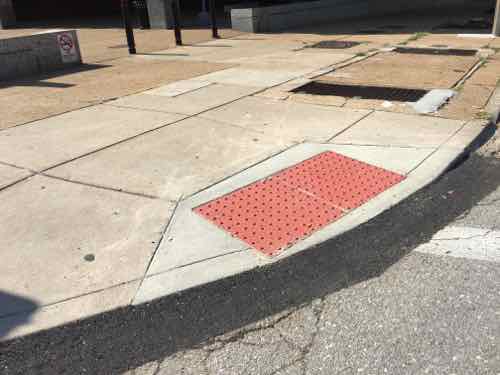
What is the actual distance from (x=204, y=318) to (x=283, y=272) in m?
0.68

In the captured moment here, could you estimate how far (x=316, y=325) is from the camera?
9.72 feet

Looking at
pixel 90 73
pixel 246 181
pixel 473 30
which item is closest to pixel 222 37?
pixel 90 73

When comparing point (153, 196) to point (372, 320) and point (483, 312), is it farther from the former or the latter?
point (483, 312)

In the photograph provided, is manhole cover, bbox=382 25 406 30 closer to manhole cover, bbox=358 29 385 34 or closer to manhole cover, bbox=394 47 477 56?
manhole cover, bbox=358 29 385 34

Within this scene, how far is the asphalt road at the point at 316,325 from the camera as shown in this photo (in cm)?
269

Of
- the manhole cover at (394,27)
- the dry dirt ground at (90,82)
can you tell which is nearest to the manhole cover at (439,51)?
the dry dirt ground at (90,82)

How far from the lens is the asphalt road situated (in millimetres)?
2691

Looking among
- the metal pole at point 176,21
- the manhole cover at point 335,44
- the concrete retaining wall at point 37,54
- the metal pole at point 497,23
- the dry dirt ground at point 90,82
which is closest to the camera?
the dry dirt ground at point 90,82

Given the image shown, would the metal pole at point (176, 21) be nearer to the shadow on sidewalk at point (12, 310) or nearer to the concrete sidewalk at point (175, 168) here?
the concrete sidewalk at point (175, 168)

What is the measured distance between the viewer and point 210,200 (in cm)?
447

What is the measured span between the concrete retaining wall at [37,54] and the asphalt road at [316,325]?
9471 millimetres

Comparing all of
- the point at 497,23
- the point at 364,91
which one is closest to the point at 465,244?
the point at 364,91

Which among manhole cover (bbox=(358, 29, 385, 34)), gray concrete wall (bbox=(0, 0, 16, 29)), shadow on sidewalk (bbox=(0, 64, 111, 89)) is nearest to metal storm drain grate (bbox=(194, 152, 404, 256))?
shadow on sidewalk (bbox=(0, 64, 111, 89))

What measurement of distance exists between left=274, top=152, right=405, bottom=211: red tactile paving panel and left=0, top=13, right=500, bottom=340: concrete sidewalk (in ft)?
0.18
